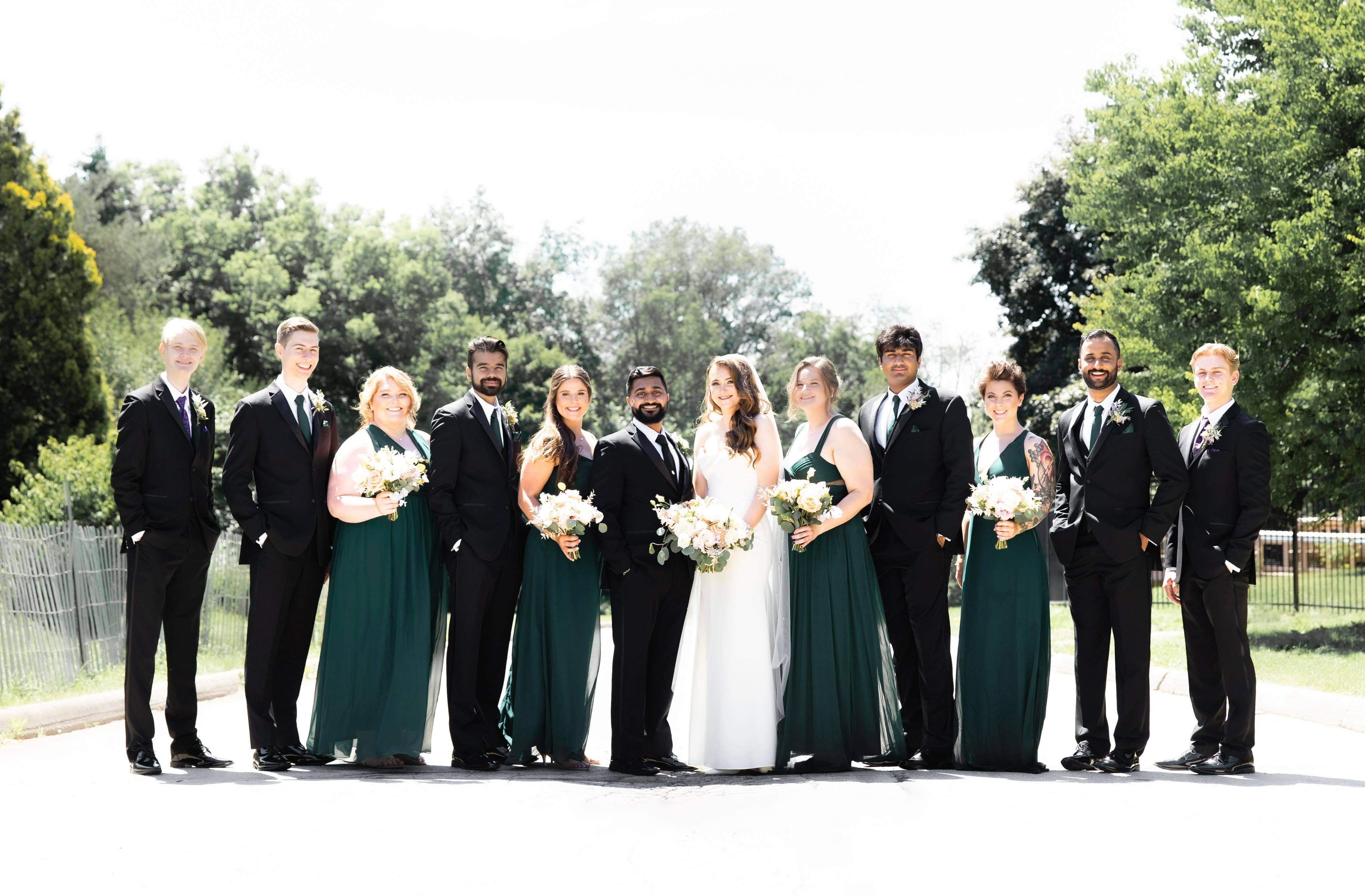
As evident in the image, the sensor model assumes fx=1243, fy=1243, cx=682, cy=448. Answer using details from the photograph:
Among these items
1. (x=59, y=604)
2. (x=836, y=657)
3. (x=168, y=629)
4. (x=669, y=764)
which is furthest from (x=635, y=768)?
(x=59, y=604)

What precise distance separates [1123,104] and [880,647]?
551 inches

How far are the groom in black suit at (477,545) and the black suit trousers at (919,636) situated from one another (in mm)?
2424

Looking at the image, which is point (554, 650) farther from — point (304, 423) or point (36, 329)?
point (36, 329)

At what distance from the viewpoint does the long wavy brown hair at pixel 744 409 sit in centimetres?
784

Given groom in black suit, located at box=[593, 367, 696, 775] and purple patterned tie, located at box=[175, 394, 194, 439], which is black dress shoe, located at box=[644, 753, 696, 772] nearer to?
groom in black suit, located at box=[593, 367, 696, 775]

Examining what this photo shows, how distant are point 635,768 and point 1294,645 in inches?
495

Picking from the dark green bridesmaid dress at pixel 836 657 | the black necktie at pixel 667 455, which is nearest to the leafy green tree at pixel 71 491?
the black necktie at pixel 667 455

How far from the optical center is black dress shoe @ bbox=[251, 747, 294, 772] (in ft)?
24.8

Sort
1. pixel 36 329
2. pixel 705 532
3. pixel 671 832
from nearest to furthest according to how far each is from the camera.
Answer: pixel 671 832 < pixel 705 532 < pixel 36 329

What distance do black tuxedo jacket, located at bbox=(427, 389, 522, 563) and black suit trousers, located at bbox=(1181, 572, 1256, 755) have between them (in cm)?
436

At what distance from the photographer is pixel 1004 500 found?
755cm

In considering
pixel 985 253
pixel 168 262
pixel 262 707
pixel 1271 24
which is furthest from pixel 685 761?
pixel 168 262

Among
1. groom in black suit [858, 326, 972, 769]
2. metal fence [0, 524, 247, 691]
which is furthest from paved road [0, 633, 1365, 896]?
metal fence [0, 524, 247, 691]

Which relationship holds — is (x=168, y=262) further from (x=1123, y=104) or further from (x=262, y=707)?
(x=262, y=707)
